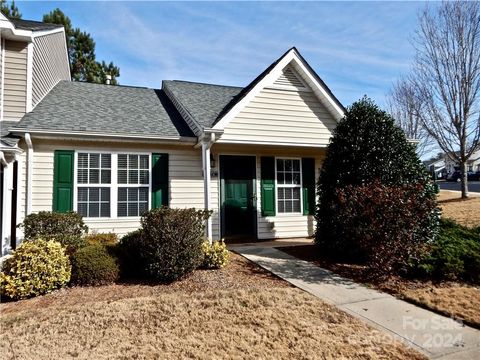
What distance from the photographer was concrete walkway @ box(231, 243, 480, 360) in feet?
11.8

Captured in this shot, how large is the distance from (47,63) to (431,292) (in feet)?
36.7

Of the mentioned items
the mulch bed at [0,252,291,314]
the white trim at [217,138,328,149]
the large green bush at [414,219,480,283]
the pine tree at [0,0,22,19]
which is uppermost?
the pine tree at [0,0,22,19]

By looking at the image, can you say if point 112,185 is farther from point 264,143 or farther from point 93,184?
point 264,143

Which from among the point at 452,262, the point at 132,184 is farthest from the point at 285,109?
the point at 452,262

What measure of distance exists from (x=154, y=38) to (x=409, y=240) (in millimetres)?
9353

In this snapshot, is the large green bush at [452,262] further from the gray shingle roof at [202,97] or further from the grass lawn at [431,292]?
the gray shingle roof at [202,97]

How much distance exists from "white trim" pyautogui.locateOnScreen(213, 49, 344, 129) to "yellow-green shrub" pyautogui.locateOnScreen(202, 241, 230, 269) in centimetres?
314

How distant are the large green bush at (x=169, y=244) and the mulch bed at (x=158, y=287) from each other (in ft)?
0.72

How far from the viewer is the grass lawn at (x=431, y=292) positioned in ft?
14.9

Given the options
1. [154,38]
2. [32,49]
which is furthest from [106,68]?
[32,49]

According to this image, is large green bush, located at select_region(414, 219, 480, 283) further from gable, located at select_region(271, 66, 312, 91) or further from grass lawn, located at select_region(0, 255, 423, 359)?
gable, located at select_region(271, 66, 312, 91)

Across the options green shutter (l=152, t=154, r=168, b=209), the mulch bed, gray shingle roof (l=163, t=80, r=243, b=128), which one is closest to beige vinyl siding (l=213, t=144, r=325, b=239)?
gray shingle roof (l=163, t=80, r=243, b=128)

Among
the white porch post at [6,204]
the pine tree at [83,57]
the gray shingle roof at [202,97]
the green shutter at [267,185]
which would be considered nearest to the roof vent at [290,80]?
the gray shingle roof at [202,97]

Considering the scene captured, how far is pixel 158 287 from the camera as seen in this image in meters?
5.30
